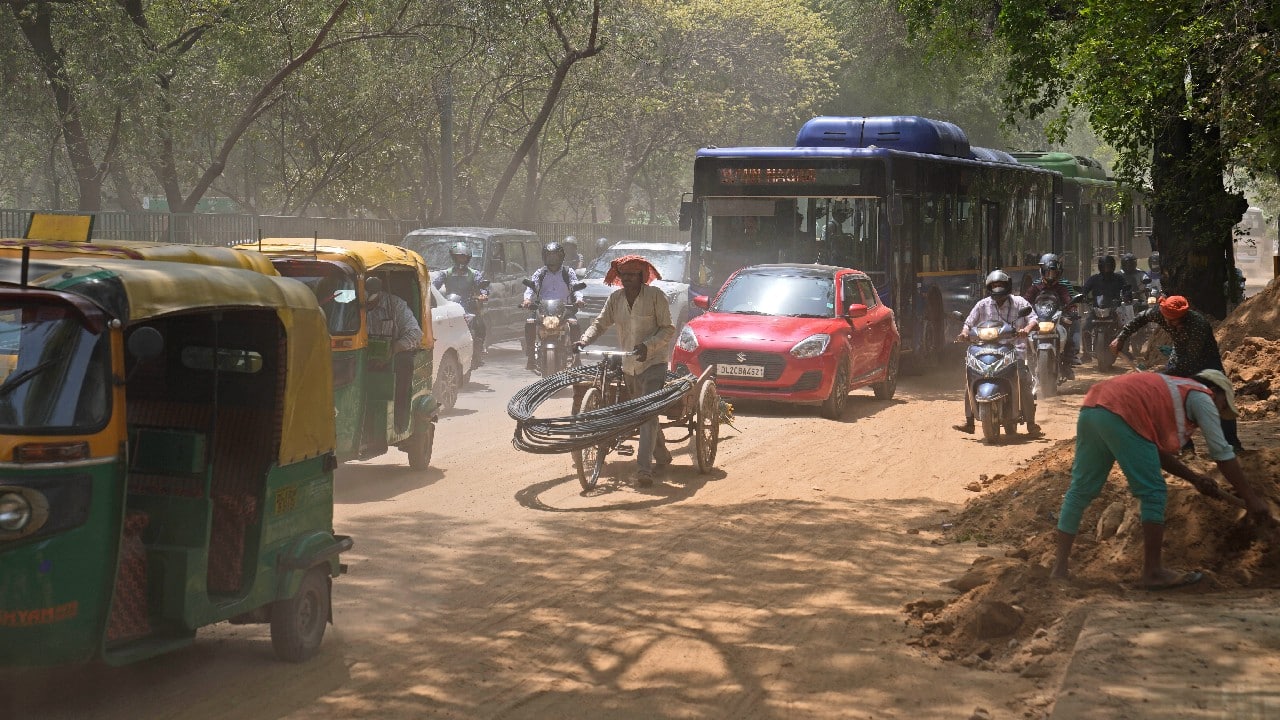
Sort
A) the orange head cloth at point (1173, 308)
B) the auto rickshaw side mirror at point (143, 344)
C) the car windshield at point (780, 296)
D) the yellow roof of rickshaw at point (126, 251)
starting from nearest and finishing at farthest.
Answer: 1. the auto rickshaw side mirror at point (143, 344)
2. the yellow roof of rickshaw at point (126, 251)
3. the orange head cloth at point (1173, 308)
4. the car windshield at point (780, 296)

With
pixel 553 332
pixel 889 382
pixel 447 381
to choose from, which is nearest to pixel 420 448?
pixel 447 381

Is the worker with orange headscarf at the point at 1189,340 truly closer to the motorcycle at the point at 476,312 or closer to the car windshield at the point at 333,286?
the car windshield at the point at 333,286

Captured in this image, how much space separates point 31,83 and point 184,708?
19895mm

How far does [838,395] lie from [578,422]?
6.24 m

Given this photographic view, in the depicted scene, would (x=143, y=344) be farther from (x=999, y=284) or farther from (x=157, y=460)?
(x=999, y=284)

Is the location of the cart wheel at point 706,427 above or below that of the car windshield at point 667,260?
below

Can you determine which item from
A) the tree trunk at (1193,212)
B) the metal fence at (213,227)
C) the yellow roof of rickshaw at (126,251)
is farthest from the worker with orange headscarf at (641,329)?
the tree trunk at (1193,212)

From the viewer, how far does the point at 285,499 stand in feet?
23.0

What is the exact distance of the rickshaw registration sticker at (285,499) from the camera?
22.8 feet

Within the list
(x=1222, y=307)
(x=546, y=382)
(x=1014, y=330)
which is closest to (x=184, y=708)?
(x=546, y=382)

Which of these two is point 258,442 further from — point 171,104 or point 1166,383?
point 171,104

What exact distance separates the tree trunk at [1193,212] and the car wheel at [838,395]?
204 inches

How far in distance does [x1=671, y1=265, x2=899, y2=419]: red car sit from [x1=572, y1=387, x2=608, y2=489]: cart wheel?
4133mm

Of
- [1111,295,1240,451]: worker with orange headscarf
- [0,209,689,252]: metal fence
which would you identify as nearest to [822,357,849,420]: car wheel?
[0,209,689,252]: metal fence
